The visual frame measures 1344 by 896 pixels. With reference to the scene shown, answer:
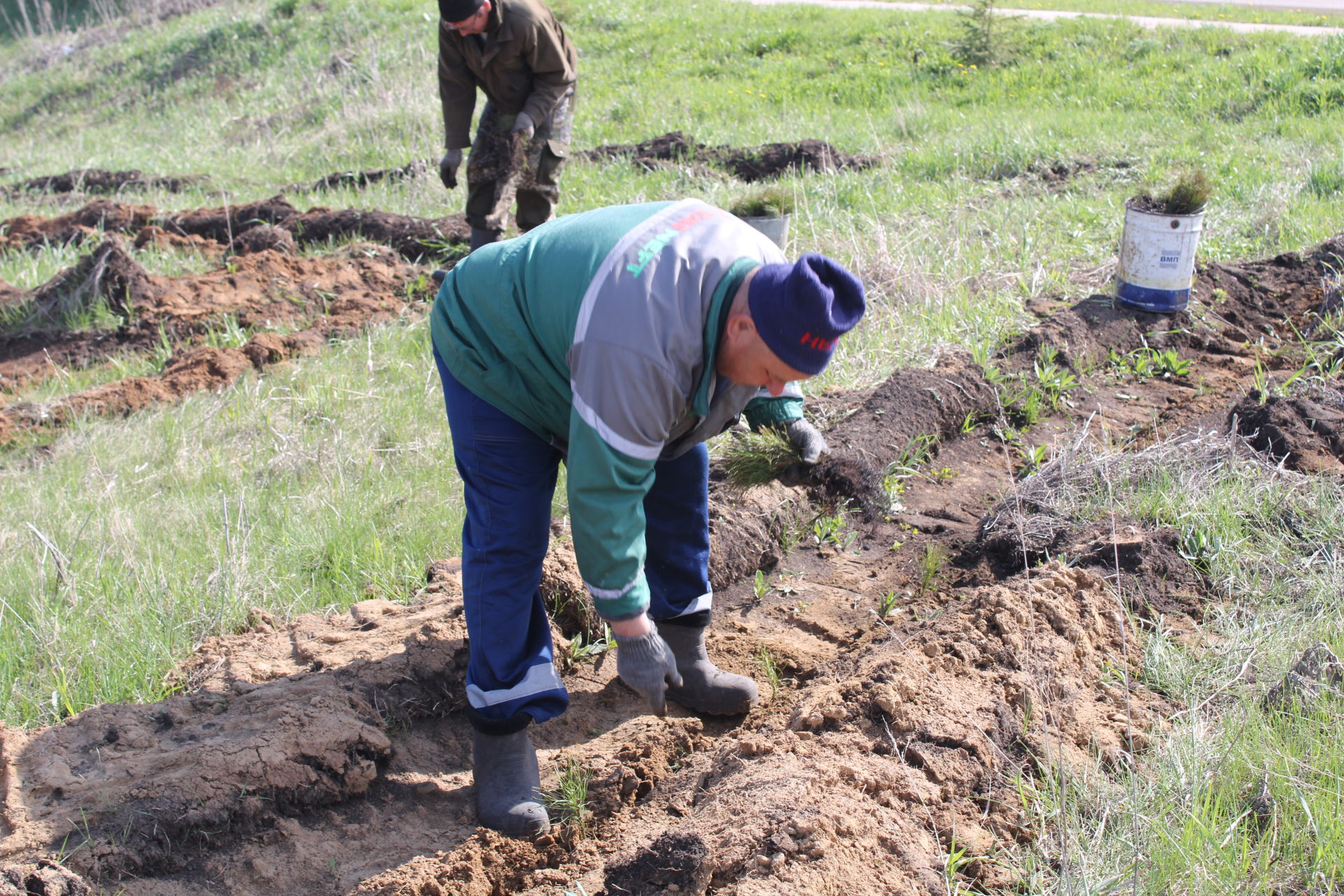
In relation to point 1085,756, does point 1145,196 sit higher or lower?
higher

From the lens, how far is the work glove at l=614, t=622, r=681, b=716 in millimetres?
2402

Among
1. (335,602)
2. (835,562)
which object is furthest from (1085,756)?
(335,602)

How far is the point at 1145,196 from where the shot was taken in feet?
19.0

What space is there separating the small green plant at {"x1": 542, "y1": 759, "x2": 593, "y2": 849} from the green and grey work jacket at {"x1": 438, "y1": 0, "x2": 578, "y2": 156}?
16.0 ft

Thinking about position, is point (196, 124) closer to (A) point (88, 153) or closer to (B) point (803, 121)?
(A) point (88, 153)

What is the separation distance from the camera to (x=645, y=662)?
241 cm

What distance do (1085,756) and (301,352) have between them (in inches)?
211

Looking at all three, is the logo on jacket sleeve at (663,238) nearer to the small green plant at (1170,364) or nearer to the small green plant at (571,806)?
the small green plant at (571,806)

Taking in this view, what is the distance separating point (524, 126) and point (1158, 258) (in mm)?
3900

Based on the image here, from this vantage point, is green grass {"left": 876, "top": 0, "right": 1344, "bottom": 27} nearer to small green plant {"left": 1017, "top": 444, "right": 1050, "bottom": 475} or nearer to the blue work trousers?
small green plant {"left": 1017, "top": 444, "right": 1050, "bottom": 475}

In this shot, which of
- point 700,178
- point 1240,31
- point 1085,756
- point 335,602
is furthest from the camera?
point 1240,31

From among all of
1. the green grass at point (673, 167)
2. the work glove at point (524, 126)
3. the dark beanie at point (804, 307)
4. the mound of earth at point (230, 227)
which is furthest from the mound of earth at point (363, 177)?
the dark beanie at point (804, 307)

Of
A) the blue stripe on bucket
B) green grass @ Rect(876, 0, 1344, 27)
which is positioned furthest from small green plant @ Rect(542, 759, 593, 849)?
green grass @ Rect(876, 0, 1344, 27)

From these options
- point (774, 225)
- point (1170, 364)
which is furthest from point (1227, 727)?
point (774, 225)
